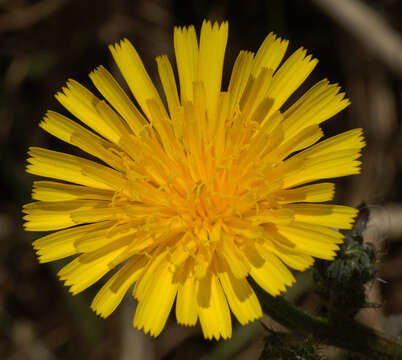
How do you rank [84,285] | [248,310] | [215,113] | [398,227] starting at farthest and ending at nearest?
[398,227], [215,113], [84,285], [248,310]

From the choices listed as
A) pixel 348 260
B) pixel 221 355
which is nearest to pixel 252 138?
pixel 348 260

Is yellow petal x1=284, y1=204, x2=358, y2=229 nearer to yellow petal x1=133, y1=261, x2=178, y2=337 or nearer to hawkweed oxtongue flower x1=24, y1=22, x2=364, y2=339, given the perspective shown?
hawkweed oxtongue flower x1=24, y1=22, x2=364, y2=339

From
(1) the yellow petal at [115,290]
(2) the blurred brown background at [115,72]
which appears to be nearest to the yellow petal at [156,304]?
(1) the yellow petal at [115,290]

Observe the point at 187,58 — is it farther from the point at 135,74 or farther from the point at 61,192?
the point at 61,192

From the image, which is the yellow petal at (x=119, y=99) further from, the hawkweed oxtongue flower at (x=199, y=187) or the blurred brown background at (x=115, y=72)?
the blurred brown background at (x=115, y=72)

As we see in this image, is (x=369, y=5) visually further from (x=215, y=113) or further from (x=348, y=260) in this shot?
(x=348, y=260)
